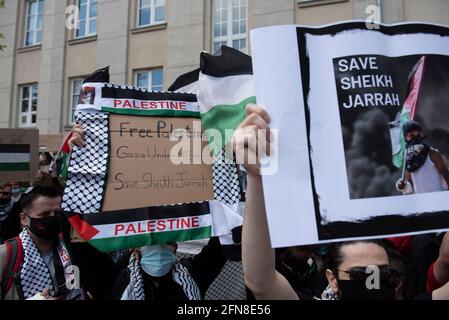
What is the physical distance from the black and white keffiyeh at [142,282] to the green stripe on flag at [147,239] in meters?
0.26

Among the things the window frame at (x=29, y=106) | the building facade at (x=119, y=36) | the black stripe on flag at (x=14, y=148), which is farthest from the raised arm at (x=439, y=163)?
the window frame at (x=29, y=106)

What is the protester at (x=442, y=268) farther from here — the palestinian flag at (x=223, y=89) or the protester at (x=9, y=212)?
the protester at (x=9, y=212)

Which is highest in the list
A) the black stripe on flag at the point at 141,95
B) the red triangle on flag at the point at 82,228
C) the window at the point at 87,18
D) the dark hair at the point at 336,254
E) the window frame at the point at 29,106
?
the window at the point at 87,18

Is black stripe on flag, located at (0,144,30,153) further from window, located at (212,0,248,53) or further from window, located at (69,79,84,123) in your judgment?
window, located at (69,79,84,123)

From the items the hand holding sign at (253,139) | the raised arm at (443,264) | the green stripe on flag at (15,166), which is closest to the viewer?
the hand holding sign at (253,139)

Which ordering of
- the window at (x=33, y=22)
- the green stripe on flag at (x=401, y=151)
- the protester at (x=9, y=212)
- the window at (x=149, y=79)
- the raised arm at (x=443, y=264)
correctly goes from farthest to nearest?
the window at (x=33, y=22) < the window at (x=149, y=79) < the protester at (x=9, y=212) < the raised arm at (x=443, y=264) < the green stripe on flag at (x=401, y=151)

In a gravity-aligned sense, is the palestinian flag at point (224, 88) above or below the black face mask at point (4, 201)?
above

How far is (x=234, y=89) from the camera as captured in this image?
8.71 feet

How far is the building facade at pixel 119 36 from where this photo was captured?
1191cm

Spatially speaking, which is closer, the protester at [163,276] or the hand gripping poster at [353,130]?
the hand gripping poster at [353,130]

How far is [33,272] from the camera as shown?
2719 millimetres

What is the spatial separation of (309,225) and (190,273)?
4.73ft

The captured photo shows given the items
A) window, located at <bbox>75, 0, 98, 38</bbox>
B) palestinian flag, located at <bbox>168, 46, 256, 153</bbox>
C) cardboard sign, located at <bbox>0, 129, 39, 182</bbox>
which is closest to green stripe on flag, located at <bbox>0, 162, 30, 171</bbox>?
cardboard sign, located at <bbox>0, 129, 39, 182</bbox>
